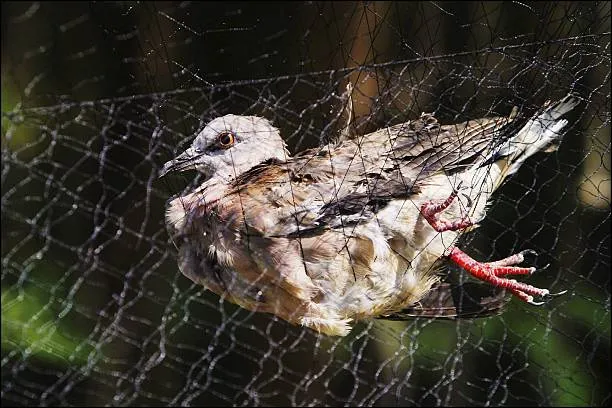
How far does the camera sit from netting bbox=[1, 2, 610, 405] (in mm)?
1207

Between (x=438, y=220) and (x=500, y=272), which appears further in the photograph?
(x=500, y=272)

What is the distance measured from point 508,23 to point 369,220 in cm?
67

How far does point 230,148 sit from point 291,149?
16 cm

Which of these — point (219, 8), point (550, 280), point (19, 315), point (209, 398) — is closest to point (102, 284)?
point (19, 315)

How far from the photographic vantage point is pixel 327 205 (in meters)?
1.22

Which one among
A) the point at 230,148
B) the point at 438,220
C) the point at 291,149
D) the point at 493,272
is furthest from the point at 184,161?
the point at 493,272

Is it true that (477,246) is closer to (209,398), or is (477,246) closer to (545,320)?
(545,320)

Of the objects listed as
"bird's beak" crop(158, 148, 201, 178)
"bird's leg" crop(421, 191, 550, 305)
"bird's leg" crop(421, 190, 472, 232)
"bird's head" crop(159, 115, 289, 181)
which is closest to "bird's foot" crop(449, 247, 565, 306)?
"bird's leg" crop(421, 191, 550, 305)

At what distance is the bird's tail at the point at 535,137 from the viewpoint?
125 cm

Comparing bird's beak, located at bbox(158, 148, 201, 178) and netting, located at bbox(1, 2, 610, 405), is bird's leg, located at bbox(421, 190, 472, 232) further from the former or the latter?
Result: bird's beak, located at bbox(158, 148, 201, 178)

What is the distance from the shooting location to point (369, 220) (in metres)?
1.24

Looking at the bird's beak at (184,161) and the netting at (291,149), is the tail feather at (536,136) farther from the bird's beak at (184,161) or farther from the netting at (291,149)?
the bird's beak at (184,161)

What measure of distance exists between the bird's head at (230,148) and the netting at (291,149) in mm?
24

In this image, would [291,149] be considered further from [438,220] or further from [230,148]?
[438,220]
